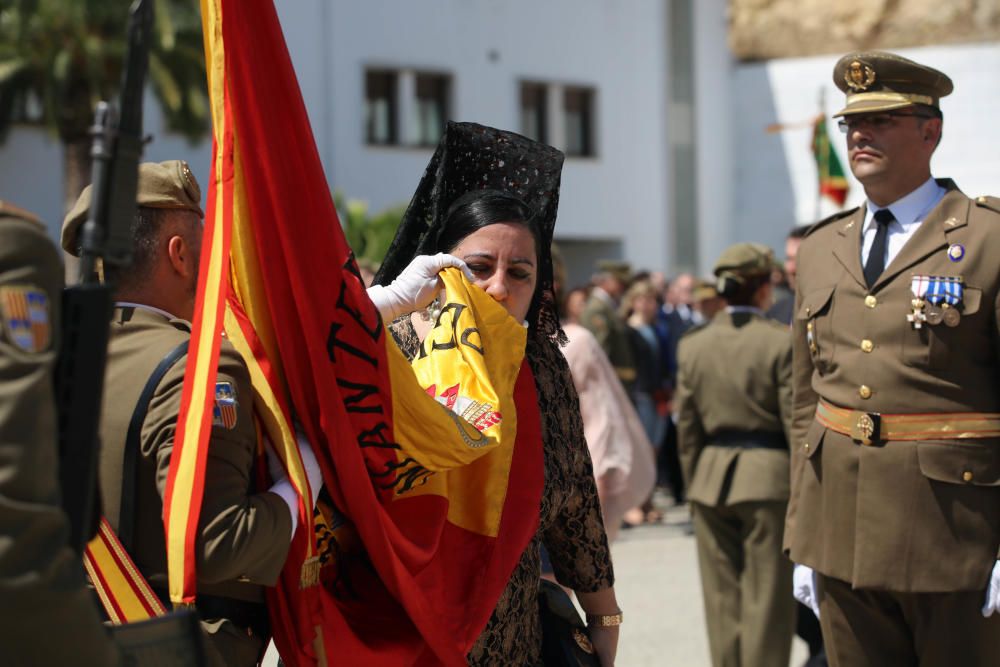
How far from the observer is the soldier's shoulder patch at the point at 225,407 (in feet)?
6.88

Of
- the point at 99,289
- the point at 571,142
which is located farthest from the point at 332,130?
the point at 99,289

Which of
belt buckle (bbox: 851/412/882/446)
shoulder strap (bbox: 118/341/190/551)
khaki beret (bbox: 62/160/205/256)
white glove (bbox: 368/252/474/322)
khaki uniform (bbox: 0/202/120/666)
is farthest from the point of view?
belt buckle (bbox: 851/412/882/446)

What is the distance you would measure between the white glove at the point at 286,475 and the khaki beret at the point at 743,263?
3.77 metres

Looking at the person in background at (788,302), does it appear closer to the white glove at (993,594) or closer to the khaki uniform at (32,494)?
the white glove at (993,594)

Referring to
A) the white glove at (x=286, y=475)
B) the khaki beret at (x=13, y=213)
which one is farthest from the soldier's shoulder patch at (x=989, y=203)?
the khaki beret at (x=13, y=213)

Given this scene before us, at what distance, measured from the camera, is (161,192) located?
2402mm

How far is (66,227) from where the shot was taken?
2531 millimetres

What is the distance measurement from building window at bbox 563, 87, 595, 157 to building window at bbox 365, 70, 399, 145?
3825 mm

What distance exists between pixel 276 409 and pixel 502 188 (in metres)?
1.13

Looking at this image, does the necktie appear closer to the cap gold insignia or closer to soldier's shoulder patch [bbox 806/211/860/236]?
soldier's shoulder patch [bbox 806/211/860/236]

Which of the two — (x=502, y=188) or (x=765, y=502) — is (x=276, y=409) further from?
(x=765, y=502)

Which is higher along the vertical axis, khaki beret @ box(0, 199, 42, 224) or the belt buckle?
khaki beret @ box(0, 199, 42, 224)

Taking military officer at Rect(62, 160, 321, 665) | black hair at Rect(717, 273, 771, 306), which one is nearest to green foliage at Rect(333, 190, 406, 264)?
black hair at Rect(717, 273, 771, 306)

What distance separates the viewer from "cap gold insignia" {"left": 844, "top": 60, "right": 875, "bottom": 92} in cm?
373
